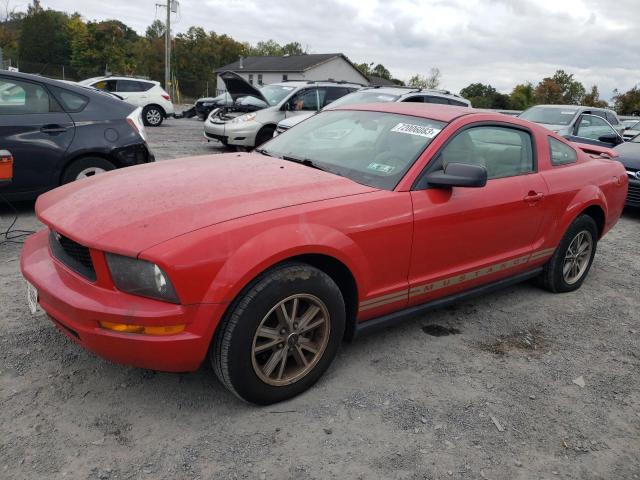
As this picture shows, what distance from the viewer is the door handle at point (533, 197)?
368 cm

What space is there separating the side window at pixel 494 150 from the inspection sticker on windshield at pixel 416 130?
13 centimetres

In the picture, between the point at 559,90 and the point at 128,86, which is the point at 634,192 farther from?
the point at 559,90

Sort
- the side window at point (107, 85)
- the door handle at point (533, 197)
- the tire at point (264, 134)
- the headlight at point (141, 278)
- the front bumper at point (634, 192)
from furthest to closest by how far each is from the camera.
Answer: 1. the side window at point (107, 85)
2. the tire at point (264, 134)
3. the front bumper at point (634, 192)
4. the door handle at point (533, 197)
5. the headlight at point (141, 278)

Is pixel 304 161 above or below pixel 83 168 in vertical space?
above

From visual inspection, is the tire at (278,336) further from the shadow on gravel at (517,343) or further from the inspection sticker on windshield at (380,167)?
the shadow on gravel at (517,343)

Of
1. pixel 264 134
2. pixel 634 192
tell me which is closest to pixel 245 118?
pixel 264 134

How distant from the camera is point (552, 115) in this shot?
10.9 m

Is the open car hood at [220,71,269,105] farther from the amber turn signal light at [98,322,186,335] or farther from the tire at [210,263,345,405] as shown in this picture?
the amber turn signal light at [98,322,186,335]

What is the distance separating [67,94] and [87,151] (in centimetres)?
66

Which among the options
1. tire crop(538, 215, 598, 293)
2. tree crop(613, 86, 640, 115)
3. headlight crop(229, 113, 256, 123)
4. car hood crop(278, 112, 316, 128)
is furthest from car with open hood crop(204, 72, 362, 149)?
tree crop(613, 86, 640, 115)

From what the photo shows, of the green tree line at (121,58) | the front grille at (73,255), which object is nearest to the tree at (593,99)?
the green tree line at (121,58)

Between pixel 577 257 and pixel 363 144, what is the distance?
2.35 metres

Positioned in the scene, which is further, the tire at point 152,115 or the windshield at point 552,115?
the tire at point 152,115

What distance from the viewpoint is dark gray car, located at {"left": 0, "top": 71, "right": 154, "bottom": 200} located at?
520 cm
